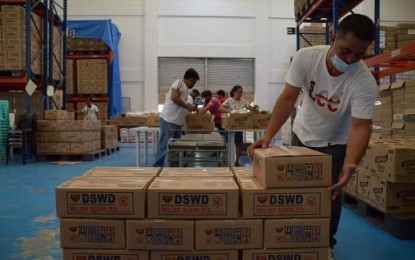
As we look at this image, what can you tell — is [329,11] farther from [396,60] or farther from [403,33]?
[396,60]

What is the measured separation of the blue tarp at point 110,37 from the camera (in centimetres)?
1312

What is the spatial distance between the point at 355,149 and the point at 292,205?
17.7 inches

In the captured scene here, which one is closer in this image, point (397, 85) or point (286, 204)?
point (286, 204)

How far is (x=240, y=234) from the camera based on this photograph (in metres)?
1.79

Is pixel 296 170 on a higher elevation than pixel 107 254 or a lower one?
higher

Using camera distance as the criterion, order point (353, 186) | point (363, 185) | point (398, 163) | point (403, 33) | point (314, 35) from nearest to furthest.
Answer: point (398, 163) → point (363, 185) → point (353, 186) → point (403, 33) → point (314, 35)

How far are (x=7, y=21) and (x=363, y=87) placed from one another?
8083 millimetres

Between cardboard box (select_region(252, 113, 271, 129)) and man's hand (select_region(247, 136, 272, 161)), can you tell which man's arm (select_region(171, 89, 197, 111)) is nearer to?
cardboard box (select_region(252, 113, 271, 129))

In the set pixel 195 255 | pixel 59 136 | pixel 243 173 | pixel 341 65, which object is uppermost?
pixel 341 65

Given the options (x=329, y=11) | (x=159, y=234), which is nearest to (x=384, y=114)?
(x=329, y=11)

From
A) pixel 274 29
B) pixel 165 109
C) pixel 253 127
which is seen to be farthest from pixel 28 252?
pixel 274 29

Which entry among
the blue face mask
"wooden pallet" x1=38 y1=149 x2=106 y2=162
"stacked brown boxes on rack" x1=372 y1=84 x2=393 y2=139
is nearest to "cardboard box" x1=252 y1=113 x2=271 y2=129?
"stacked brown boxes on rack" x1=372 y1=84 x2=393 y2=139

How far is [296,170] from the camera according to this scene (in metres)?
1.81

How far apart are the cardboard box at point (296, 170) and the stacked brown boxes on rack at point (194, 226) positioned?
18cm
